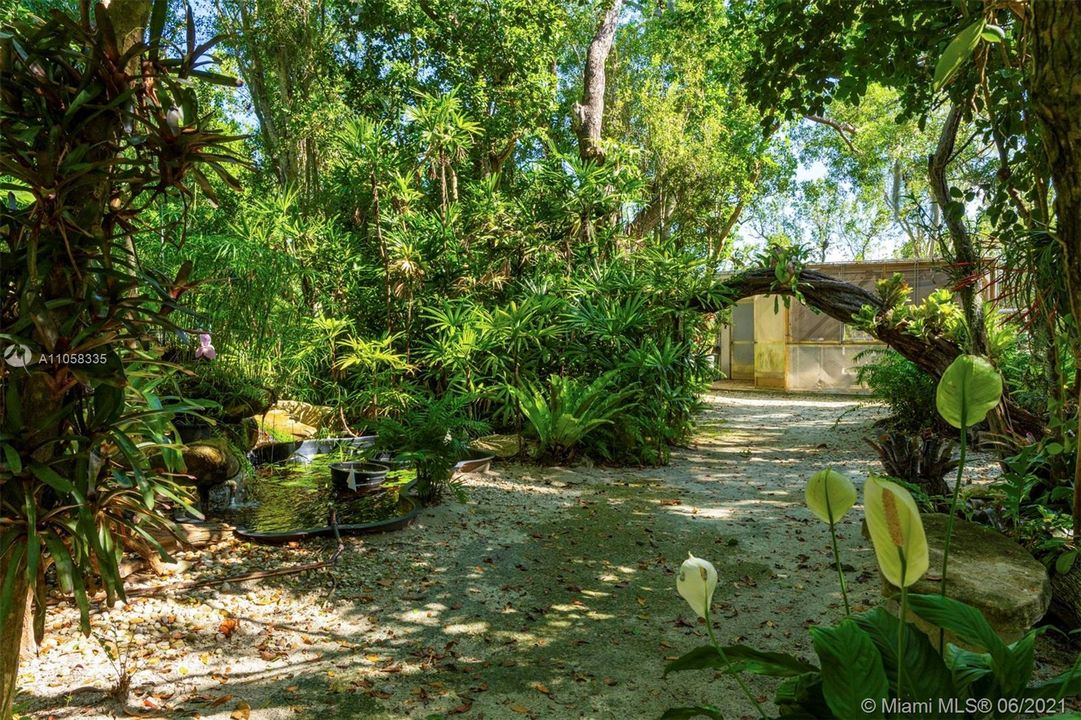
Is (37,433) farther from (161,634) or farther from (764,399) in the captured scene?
(764,399)

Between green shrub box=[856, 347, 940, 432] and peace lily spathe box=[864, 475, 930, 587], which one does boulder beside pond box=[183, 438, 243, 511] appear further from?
green shrub box=[856, 347, 940, 432]

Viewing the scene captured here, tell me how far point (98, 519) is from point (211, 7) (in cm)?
1180

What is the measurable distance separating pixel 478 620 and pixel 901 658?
1970mm

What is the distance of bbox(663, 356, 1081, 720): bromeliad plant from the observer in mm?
913

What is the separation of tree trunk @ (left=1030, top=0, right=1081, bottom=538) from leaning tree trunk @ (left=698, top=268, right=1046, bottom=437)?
12.3ft

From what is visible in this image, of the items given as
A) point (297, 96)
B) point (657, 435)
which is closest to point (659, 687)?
point (657, 435)

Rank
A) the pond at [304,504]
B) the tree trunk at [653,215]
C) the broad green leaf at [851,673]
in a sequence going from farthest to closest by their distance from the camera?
the tree trunk at [653,215] → the pond at [304,504] → the broad green leaf at [851,673]

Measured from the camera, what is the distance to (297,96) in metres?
9.62

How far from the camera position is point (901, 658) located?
35.3 inches

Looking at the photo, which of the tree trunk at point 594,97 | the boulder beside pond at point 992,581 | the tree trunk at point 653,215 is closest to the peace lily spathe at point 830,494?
the boulder beside pond at point 992,581

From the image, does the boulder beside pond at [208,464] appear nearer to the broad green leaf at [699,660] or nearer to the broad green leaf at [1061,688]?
the broad green leaf at [699,660]

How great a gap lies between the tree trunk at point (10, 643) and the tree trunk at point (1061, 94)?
1.97 meters

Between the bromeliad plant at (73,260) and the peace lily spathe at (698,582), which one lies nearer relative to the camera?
the peace lily spathe at (698,582)

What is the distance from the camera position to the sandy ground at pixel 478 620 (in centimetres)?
201
